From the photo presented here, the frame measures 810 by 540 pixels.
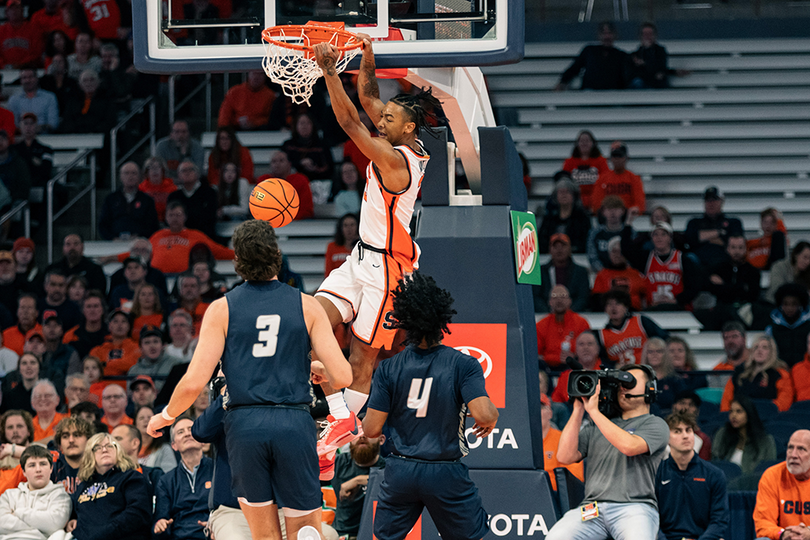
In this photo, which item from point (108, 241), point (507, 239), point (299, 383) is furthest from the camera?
point (108, 241)

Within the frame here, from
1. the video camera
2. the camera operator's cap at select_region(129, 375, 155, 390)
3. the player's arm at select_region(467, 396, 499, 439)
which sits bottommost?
the camera operator's cap at select_region(129, 375, 155, 390)

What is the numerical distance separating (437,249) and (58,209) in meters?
8.37

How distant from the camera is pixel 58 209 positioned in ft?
47.4

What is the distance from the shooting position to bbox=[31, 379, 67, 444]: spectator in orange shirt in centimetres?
1030

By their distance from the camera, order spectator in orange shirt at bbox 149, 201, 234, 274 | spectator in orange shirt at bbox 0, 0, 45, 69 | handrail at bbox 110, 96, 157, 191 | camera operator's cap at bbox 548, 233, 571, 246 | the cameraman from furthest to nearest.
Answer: spectator in orange shirt at bbox 0, 0, 45, 69 → handrail at bbox 110, 96, 157, 191 → spectator in orange shirt at bbox 149, 201, 234, 274 → camera operator's cap at bbox 548, 233, 571, 246 → the cameraman

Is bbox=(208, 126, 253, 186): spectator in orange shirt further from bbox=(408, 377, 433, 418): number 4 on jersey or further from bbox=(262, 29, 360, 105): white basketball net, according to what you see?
bbox=(408, 377, 433, 418): number 4 on jersey

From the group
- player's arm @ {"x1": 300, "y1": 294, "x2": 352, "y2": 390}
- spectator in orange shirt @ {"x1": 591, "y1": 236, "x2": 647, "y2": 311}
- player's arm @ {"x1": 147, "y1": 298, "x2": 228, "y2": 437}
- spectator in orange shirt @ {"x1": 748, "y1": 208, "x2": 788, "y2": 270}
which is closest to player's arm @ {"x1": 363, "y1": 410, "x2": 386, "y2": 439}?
player's arm @ {"x1": 300, "y1": 294, "x2": 352, "y2": 390}

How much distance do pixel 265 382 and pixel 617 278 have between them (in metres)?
7.62

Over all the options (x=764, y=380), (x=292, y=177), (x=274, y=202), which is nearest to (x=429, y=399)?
(x=274, y=202)

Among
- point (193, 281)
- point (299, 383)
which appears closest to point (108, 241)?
point (193, 281)

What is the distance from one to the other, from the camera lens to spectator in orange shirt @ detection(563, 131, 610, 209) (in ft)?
23.1

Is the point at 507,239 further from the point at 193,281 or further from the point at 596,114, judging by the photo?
the point at 596,114

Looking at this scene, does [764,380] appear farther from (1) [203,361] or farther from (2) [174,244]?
(2) [174,244]

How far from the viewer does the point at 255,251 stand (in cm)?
529
